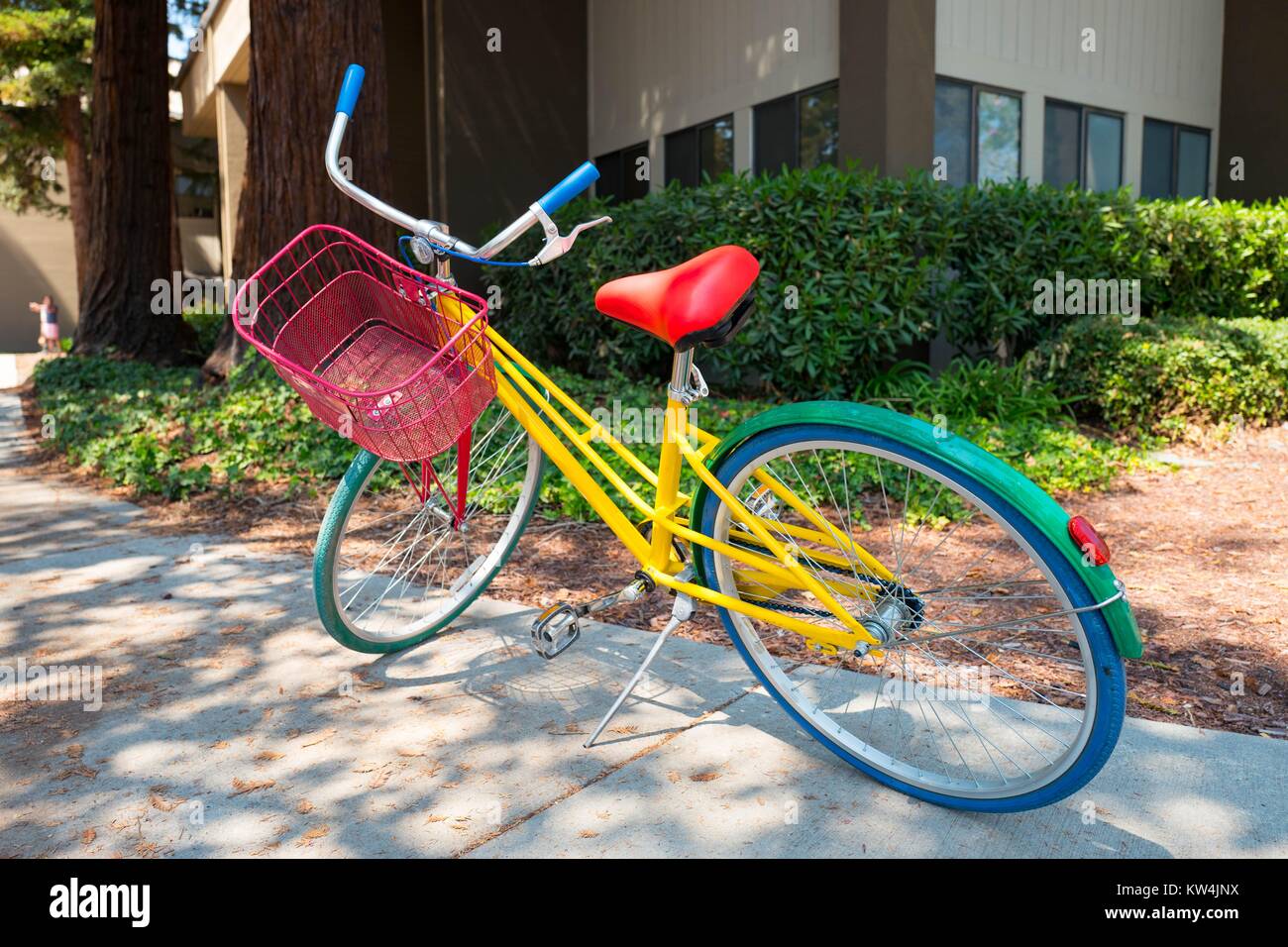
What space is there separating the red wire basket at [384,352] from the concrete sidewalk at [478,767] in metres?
0.85

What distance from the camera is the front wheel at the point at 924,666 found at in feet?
7.06

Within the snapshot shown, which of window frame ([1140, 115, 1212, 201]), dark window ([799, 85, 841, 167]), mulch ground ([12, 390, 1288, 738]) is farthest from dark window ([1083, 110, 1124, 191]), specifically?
mulch ground ([12, 390, 1288, 738])

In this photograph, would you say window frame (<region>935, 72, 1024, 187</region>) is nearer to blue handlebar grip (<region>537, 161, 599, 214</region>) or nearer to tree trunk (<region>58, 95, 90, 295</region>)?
blue handlebar grip (<region>537, 161, 599, 214</region>)

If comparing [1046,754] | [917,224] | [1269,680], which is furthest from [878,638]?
[917,224]

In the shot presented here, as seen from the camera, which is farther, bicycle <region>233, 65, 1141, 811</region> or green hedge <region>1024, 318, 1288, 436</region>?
green hedge <region>1024, 318, 1288, 436</region>

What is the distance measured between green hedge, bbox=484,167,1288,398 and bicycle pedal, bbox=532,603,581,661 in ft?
15.7

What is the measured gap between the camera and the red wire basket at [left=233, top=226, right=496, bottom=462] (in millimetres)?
2572

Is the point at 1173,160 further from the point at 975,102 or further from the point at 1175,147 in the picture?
the point at 975,102

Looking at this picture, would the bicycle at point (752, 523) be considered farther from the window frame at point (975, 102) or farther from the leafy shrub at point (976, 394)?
the window frame at point (975, 102)

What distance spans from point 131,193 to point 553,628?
10333mm

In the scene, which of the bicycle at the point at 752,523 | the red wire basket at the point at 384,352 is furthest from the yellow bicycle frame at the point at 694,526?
the red wire basket at the point at 384,352

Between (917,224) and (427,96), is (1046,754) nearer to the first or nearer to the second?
(917,224)

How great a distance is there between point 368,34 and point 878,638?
19.6 ft

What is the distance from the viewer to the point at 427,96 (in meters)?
13.1
